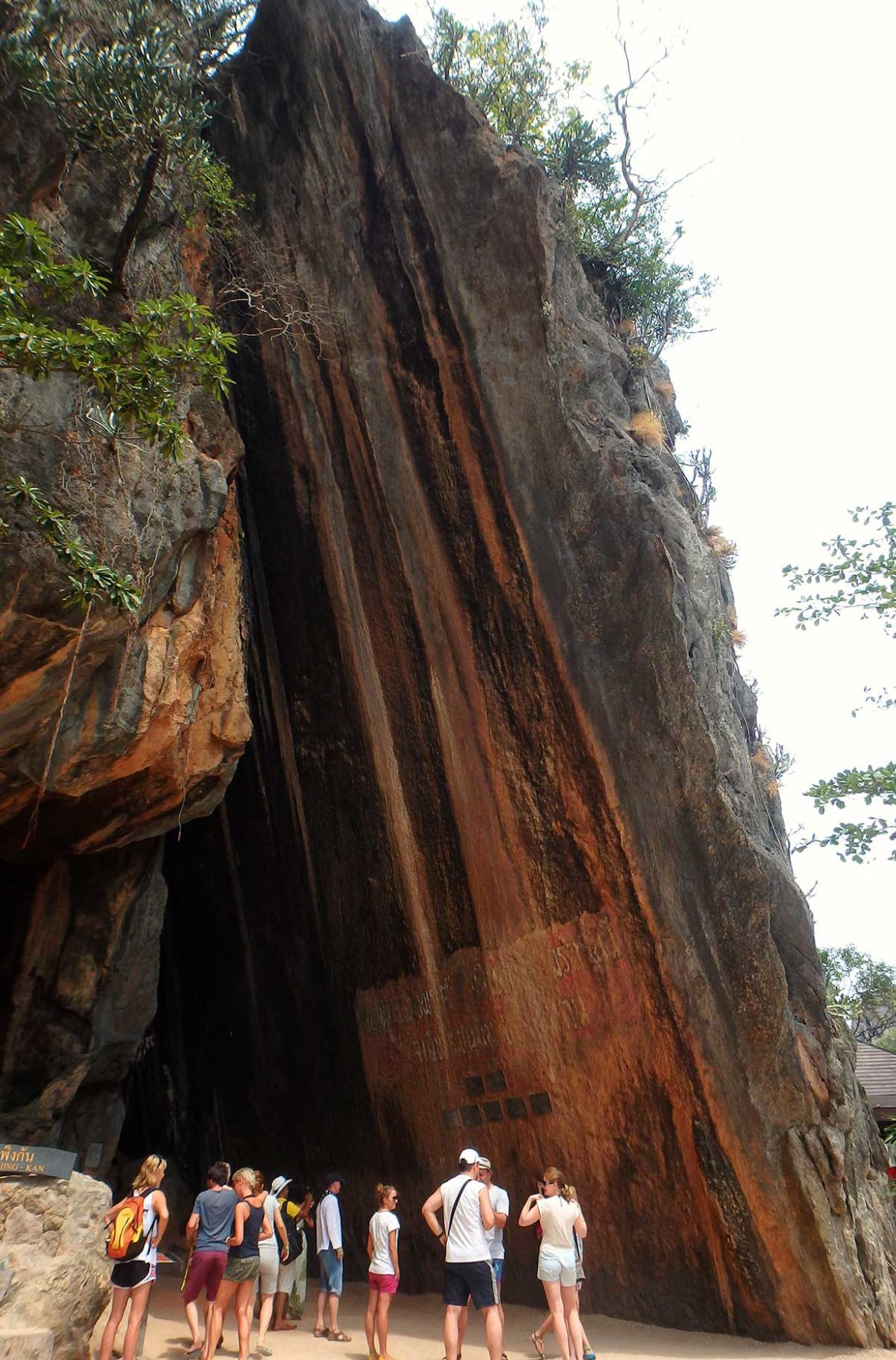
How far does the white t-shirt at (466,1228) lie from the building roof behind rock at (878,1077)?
30.4 feet

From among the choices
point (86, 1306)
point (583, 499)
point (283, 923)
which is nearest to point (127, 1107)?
point (283, 923)

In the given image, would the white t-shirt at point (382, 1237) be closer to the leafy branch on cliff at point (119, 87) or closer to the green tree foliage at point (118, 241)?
the green tree foliage at point (118, 241)

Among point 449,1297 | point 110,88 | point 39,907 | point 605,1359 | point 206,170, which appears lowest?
point 605,1359

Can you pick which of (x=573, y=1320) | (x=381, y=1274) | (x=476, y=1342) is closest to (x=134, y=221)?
(x=381, y=1274)

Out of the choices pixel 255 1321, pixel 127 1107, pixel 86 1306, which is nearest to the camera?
pixel 86 1306

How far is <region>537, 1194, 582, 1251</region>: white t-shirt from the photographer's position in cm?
636

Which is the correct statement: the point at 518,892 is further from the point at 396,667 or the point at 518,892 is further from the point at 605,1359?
the point at 605,1359

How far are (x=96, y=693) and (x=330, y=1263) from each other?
4.91 metres

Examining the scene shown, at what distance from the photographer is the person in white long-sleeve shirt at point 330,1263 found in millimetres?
7382

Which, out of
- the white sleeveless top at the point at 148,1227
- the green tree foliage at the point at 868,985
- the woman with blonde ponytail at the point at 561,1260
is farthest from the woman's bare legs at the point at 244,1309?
the green tree foliage at the point at 868,985

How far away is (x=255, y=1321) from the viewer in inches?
312

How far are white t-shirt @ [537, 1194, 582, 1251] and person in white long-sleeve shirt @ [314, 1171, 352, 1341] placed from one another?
2013 millimetres

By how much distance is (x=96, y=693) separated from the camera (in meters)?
8.03

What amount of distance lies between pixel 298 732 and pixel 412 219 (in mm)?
6515
